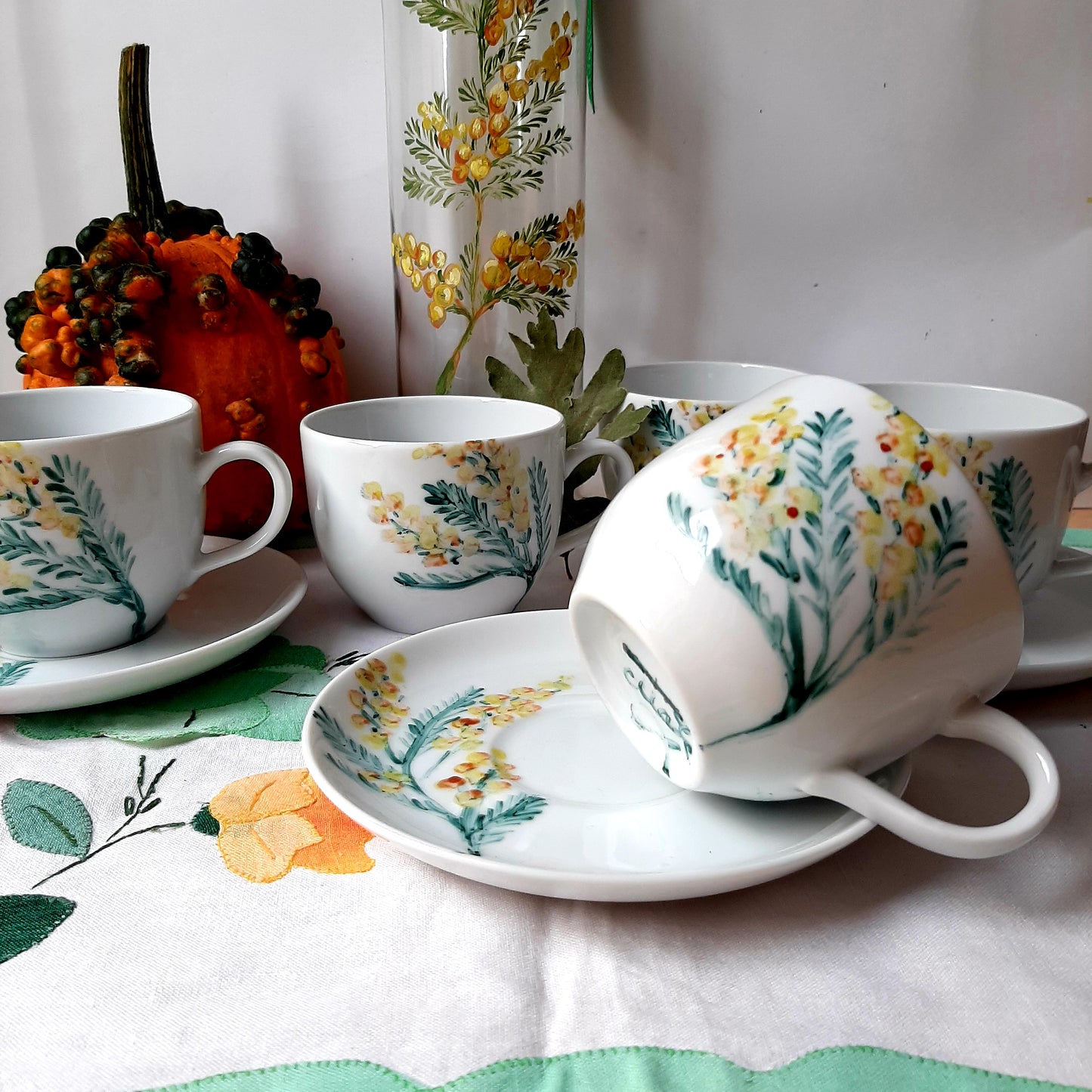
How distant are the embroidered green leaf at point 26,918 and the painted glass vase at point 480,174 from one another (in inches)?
18.7

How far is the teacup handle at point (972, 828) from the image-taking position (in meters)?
0.29

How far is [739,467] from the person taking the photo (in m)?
0.33

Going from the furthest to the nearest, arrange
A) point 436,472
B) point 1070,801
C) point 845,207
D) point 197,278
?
point 845,207
point 197,278
point 436,472
point 1070,801

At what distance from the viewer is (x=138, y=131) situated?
2.18ft

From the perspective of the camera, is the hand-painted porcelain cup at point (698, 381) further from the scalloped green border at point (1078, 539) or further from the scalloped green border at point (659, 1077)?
the scalloped green border at point (659, 1077)

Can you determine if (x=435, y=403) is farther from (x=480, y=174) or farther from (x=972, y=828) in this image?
(x=972, y=828)

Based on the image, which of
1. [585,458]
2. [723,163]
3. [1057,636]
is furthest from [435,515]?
[723,163]

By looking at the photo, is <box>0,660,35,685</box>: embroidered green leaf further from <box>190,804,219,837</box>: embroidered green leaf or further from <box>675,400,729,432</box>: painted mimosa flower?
<box>675,400,729,432</box>: painted mimosa flower

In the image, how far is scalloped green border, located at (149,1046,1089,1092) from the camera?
251 mm

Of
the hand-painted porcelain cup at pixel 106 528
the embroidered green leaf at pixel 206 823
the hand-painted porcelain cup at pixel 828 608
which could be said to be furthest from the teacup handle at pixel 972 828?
the hand-painted porcelain cup at pixel 106 528

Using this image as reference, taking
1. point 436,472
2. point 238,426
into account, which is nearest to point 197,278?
point 238,426

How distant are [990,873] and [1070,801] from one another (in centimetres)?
7

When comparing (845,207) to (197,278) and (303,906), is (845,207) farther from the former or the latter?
(303,906)

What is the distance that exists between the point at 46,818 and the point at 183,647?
147 mm
